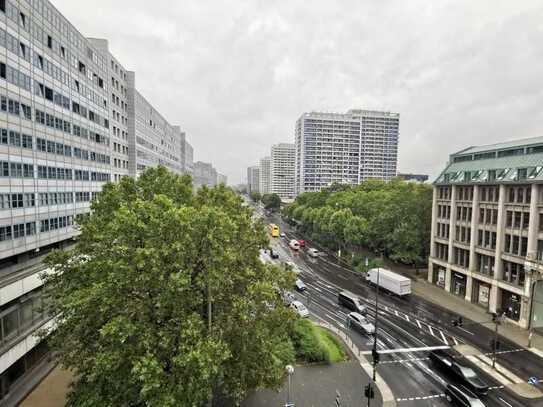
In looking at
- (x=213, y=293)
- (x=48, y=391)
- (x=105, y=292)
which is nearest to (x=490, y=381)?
(x=213, y=293)

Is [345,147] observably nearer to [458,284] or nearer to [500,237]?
[458,284]

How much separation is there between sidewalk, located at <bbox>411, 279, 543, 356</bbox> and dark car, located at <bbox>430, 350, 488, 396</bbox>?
36.8 feet

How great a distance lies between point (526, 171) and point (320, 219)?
44.7m

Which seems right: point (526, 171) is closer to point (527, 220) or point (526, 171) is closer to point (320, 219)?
point (527, 220)

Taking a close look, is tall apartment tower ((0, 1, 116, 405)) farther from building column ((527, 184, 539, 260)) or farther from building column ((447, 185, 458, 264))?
building column ((447, 185, 458, 264))

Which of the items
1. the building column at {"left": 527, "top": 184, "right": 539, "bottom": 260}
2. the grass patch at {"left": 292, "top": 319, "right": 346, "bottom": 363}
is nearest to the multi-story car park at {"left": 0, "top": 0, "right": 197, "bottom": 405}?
the grass patch at {"left": 292, "top": 319, "right": 346, "bottom": 363}

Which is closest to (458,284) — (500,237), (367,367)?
(500,237)

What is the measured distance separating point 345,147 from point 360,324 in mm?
161531

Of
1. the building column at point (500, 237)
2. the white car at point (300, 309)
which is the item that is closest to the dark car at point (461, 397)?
the white car at point (300, 309)

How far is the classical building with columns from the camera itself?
3375 cm

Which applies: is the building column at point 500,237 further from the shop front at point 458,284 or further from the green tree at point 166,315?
the green tree at point 166,315

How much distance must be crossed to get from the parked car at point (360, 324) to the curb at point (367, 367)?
7.17 feet

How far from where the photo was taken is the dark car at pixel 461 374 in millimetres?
22375

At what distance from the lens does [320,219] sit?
75.7 metres
